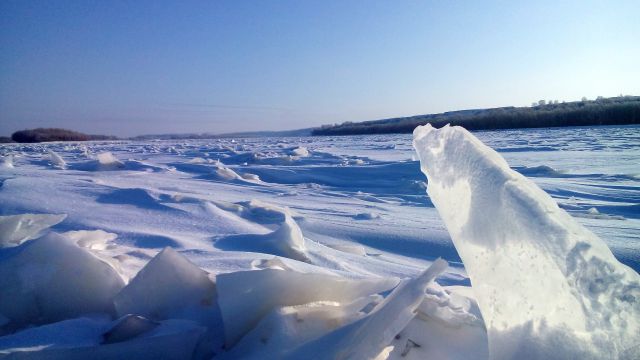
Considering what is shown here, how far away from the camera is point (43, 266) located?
94cm

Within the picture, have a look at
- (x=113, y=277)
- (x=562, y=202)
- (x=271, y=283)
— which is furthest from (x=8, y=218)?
(x=562, y=202)

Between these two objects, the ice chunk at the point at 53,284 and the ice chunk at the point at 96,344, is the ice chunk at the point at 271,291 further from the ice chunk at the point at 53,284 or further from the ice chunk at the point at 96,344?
→ the ice chunk at the point at 53,284

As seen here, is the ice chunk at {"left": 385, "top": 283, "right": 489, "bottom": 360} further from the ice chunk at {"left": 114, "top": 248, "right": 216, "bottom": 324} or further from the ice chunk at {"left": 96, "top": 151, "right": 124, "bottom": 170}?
the ice chunk at {"left": 96, "top": 151, "right": 124, "bottom": 170}

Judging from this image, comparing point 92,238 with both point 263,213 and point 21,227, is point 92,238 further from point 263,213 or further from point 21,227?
point 263,213

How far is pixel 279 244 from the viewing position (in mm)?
1541

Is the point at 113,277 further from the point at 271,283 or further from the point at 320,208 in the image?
the point at 320,208

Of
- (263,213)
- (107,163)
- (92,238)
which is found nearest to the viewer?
(92,238)

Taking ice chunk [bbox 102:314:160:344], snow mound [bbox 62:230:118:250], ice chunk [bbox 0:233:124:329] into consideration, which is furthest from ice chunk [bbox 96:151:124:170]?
ice chunk [bbox 102:314:160:344]

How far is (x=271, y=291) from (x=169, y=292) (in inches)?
9.7

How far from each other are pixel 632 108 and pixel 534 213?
59.1 feet

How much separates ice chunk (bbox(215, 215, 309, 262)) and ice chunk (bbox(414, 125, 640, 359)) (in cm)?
84

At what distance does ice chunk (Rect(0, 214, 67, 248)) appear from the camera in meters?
1.40

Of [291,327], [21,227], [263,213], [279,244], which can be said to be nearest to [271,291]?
[291,327]

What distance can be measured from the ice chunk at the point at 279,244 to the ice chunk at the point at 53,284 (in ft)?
2.15
